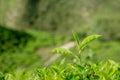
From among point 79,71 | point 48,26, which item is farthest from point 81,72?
point 48,26

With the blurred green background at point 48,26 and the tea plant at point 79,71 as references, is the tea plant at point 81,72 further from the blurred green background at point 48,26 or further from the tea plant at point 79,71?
the blurred green background at point 48,26

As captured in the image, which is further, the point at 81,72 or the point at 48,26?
the point at 48,26

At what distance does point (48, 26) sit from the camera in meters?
47.6

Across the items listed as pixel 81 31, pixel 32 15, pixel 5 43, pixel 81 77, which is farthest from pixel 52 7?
pixel 81 77

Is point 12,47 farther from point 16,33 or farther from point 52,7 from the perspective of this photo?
point 52,7

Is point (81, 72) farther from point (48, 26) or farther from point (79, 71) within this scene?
point (48, 26)

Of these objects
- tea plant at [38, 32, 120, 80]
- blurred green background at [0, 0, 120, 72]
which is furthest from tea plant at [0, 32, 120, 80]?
blurred green background at [0, 0, 120, 72]

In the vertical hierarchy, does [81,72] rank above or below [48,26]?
below

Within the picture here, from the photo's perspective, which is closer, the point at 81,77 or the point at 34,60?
the point at 81,77

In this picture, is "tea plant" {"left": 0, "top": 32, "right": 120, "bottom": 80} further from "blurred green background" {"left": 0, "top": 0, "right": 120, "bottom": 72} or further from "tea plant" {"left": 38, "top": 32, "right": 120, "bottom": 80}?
"blurred green background" {"left": 0, "top": 0, "right": 120, "bottom": 72}

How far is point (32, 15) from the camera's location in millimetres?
48125

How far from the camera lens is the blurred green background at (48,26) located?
36031 mm

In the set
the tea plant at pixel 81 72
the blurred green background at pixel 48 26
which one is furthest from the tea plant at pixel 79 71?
the blurred green background at pixel 48 26

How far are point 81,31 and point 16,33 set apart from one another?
6.35 meters
